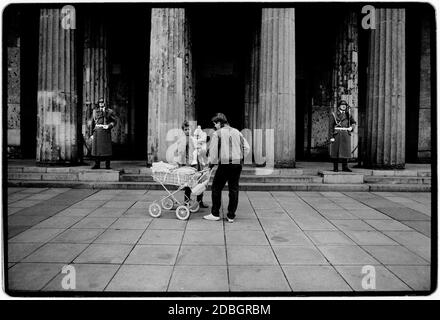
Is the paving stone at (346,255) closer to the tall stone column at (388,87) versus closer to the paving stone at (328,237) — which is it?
the paving stone at (328,237)

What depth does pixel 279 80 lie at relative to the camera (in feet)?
31.9

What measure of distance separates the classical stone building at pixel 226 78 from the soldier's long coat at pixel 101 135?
916 millimetres

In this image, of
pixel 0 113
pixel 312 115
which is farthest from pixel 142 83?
pixel 0 113

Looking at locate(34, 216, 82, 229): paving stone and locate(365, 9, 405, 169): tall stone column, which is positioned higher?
locate(365, 9, 405, 169): tall stone column

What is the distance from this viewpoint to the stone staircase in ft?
29.0

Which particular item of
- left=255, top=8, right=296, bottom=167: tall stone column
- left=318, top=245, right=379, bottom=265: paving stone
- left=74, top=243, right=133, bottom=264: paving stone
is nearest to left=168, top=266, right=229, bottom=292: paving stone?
left=74, top=243, right=133, bottom=264: paving stone

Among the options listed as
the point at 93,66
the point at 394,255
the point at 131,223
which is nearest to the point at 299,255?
the point at 394,255

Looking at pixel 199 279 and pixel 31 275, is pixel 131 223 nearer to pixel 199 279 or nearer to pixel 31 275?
pixel 31 275

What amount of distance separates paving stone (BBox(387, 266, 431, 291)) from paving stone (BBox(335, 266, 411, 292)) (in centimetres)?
9

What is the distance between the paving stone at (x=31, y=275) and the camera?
344 cm

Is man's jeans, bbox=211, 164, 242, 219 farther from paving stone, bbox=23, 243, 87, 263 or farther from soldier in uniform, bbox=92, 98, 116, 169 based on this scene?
soldier in uniform, bbox=92, 98, 116, 169

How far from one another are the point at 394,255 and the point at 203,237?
2.50 m

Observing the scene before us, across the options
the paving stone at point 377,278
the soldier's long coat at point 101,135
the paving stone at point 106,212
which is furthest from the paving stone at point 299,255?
the soldier's long coat at point 101,135
